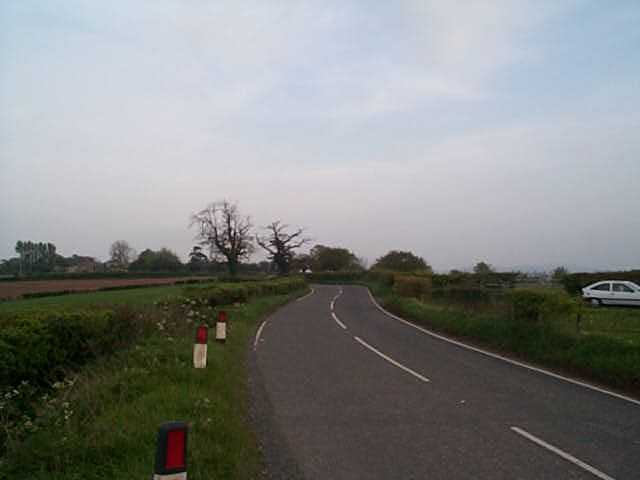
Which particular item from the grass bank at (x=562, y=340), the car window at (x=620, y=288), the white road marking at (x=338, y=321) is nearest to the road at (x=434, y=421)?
the grass bank at (x=562, y=340)

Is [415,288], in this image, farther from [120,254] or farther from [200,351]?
[120,254]

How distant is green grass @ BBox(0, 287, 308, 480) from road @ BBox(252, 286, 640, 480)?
1.71ft

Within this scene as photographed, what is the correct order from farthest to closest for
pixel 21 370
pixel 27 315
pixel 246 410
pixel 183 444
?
pixel 27 315 < pixel 21 370 < pixel 246 410 < pixel 183 444

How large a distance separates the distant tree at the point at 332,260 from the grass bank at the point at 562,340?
7831cm

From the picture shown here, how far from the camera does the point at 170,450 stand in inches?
107

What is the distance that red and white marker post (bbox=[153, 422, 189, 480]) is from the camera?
2.70 meters

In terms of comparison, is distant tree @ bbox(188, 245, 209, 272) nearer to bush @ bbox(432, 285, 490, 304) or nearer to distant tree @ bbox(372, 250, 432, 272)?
distant tree @ bbox(372, 250, 432, 272)

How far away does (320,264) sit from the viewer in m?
98.0

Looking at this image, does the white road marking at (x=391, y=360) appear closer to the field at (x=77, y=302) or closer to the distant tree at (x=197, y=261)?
the field at (x=77, y=302)

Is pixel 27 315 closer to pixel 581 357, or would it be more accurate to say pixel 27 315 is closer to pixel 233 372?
pixel 233 372

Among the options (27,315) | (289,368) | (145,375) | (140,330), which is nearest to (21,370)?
(27,315)

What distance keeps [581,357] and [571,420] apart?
4.18m

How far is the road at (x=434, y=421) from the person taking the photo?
4949mm

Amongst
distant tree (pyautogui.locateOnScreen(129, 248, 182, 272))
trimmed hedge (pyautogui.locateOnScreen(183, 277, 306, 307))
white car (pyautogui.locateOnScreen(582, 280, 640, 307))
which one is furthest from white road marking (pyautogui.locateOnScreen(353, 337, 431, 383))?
distant tree (pyautogui.locateOnScreen(129, 248, 182, 272))
